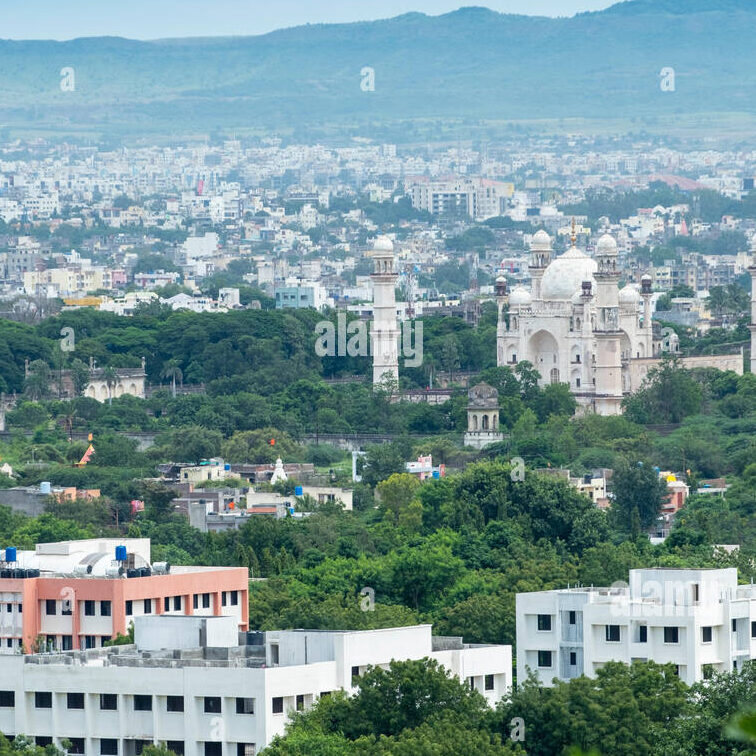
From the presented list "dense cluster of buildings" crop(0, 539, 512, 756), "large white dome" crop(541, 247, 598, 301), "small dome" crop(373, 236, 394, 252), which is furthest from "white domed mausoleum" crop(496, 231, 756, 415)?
"dense cluster of buildings" crop(0, 539, 512, 756)

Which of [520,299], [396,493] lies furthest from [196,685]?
[520,299]

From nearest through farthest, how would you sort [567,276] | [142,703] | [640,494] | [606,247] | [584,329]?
[142,703] → [640,494] → [606,247] → [584,329] → [567,276]

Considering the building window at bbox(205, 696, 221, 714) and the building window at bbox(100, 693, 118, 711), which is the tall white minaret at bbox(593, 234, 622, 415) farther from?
the building window at bbox(205, 696, 221, 714)

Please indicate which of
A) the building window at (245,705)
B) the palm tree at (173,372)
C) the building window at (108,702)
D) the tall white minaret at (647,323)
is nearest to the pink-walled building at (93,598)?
the building window at (108,702)

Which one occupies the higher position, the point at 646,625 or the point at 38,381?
the point at 646,625

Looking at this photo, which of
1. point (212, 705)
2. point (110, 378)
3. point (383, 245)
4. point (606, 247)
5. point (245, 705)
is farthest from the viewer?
point (110, 378)

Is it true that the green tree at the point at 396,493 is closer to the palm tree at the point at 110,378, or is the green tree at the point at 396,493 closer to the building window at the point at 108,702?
the building window at the point at 108,702

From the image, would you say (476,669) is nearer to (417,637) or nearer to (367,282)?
(417,637)

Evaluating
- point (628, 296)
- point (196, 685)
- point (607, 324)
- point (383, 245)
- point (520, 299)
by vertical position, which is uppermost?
point (196, 685)

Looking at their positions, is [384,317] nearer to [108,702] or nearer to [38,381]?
[38,381]
